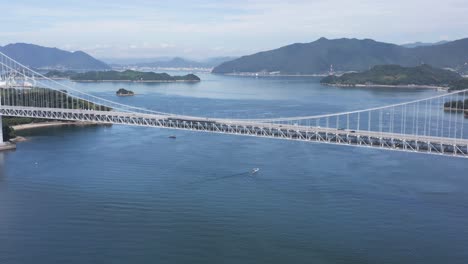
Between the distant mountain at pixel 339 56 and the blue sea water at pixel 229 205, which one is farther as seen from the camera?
the distant mountain at pixel 339 56

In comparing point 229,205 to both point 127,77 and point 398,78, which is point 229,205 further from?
point 127,77

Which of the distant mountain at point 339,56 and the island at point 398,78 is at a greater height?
the distant mountain at point 339,56

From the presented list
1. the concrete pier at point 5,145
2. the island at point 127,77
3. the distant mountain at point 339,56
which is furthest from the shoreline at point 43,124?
the distant mountain at point 339,56

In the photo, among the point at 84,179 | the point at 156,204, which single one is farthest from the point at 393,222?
the point at 84,179

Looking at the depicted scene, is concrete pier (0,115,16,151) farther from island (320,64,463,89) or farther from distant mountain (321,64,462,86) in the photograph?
distant mountain (321,64,462,86)

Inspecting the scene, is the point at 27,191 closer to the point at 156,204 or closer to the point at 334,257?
the point at 156,204

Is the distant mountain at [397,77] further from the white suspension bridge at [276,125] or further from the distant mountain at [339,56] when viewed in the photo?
the white suspension bridge at [276,125]
